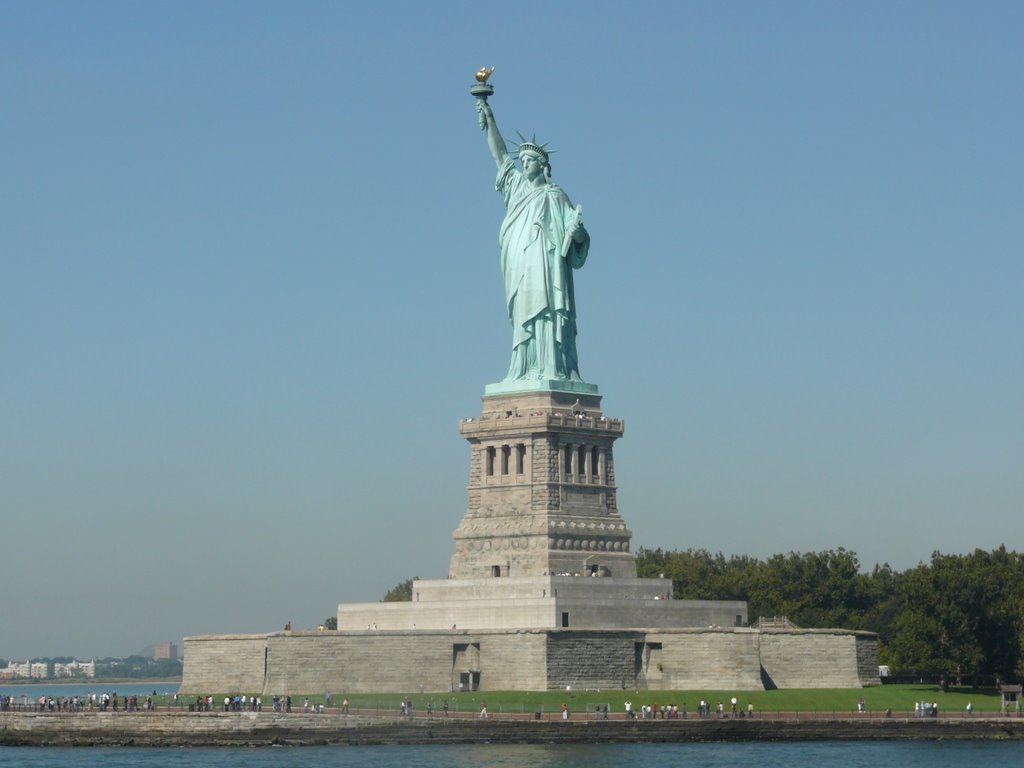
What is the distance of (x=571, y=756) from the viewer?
63719 mm

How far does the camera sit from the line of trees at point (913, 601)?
80000mm

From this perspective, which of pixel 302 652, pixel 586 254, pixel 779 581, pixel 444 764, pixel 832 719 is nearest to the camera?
pixel 444 764

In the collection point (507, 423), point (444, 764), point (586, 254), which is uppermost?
point (586, 254)

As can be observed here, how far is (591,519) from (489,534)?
3.85 metres

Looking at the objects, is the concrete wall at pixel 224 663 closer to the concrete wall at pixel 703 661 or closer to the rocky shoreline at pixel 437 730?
the rocky shoreline at pixel 437 730

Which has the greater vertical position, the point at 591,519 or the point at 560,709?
the point at 591,519

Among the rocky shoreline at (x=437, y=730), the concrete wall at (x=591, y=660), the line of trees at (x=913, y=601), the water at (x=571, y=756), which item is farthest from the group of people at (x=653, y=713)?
the line of trees at (x=913, y=601)

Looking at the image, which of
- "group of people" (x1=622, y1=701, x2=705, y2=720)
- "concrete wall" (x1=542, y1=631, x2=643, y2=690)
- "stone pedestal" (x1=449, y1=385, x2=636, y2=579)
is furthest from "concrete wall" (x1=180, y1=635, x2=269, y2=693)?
"group of people" (x1=622, y1=701, x2=705, y2=720)

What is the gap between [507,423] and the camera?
79.0 meters

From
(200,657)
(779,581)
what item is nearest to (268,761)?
A: (200,657)

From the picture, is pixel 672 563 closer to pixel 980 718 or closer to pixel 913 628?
pixel 913 628

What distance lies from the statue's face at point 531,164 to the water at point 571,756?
23.7 metres

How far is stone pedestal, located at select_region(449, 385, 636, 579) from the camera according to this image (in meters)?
77.7

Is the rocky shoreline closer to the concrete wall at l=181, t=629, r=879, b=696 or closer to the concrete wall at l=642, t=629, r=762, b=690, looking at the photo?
the concrete wall at l=181, t=629, r=879, b=696
